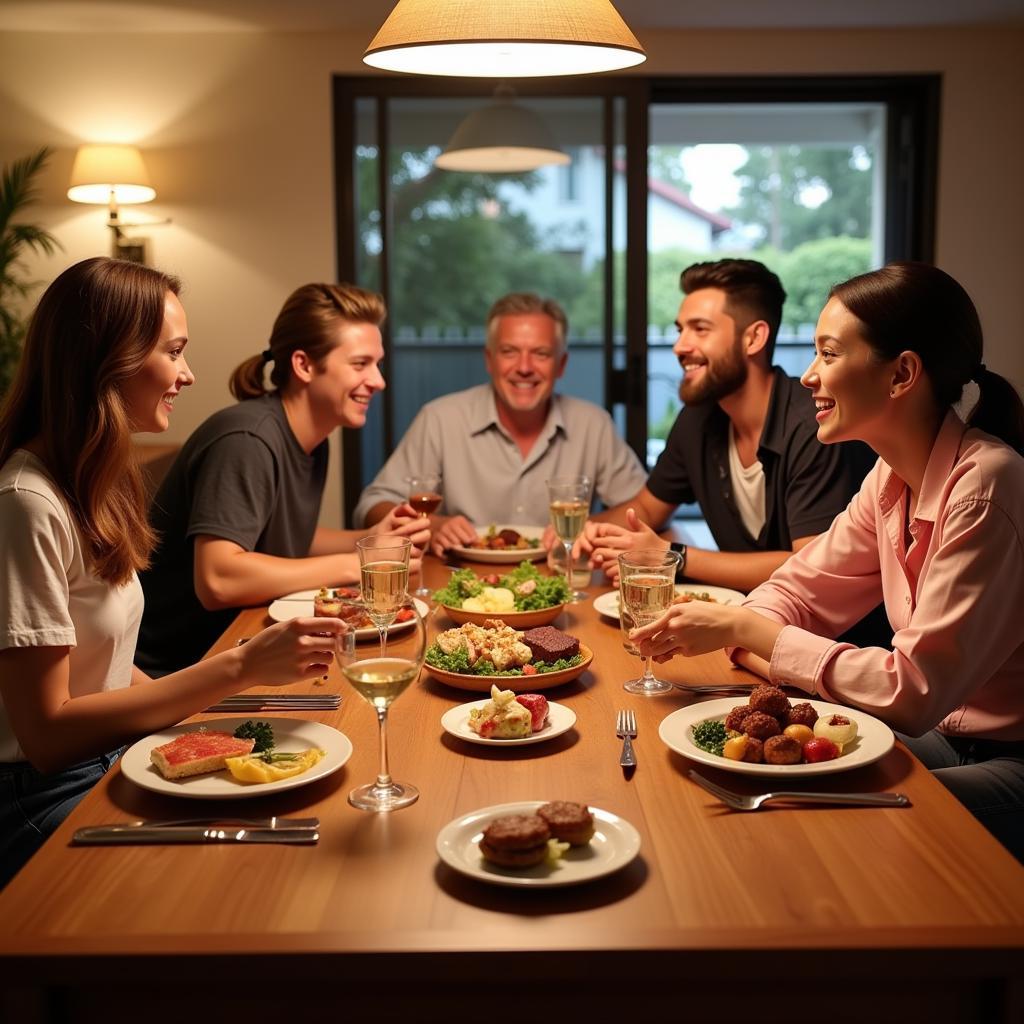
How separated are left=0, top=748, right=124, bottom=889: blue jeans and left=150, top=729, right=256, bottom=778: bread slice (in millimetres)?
316

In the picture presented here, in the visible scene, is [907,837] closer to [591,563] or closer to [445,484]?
Answer: [591,563]

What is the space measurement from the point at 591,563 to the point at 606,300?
9.19ft

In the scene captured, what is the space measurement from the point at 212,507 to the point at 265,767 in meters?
1.19

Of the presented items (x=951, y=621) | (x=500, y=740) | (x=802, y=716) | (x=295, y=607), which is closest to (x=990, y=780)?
(x=951, y=621)

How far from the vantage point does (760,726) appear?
4.90 feet

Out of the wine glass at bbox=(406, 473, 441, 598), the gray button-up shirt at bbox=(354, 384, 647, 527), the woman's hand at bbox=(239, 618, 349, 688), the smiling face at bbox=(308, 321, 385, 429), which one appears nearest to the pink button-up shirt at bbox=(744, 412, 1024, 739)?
the woman's hand at bbox=(239, 618, 349, 688)

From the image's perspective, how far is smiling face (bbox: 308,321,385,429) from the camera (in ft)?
9.50

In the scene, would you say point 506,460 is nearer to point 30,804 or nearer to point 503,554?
point 503,554

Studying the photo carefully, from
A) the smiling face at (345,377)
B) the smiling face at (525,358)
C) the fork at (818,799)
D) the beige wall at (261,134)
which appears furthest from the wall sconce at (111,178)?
the fork at (818,799)

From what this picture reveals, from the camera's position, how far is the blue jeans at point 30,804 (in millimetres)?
1705

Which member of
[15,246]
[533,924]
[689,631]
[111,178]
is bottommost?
[533,924]

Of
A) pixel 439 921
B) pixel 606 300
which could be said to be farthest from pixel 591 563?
pixel 606 300

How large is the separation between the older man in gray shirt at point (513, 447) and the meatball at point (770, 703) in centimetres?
219

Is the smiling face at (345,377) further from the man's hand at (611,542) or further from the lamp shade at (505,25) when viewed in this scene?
the lamp shade at (505,25)
